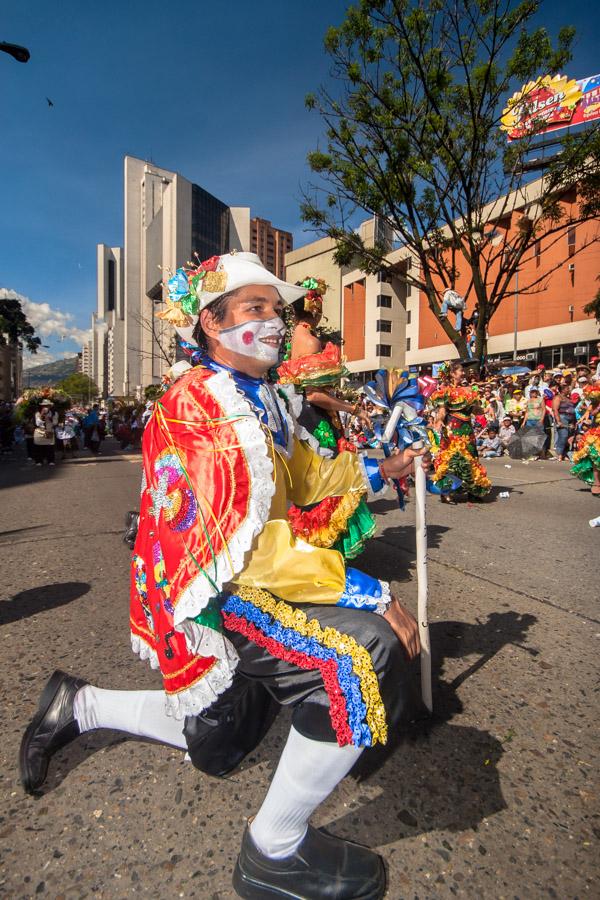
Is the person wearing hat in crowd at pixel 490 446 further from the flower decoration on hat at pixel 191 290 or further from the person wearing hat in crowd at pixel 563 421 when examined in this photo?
the flower decoration on hat at pixel 191 290

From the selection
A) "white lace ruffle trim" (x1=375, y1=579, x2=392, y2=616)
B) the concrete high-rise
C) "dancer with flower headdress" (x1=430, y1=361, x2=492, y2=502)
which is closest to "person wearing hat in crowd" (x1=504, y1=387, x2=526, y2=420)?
"dancer with flower headdress" (x1=430, y1=361, x2=492, y2=502)

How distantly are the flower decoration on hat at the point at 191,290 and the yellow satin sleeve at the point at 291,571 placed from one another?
2.97 ft

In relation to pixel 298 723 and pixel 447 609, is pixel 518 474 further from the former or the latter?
pixel 298 723

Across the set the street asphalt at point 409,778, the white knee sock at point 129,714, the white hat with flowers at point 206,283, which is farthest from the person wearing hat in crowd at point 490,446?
the white knee sock at point 129,714

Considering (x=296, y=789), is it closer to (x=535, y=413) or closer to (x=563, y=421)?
(x=563, y=421)

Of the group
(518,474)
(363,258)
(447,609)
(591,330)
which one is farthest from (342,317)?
(447,609)

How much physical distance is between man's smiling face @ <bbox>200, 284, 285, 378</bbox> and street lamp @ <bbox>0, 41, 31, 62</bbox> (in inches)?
348

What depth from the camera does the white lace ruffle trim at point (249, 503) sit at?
1.44 metres

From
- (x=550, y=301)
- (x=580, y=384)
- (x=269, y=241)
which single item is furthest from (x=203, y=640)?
(x=269, y=241)

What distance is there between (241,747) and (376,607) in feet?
3.17

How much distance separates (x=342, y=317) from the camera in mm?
57781

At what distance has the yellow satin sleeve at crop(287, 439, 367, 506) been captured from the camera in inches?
79.8

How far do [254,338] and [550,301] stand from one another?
116 feet

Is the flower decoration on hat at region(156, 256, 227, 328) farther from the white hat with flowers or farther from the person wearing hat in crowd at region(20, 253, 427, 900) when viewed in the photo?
the person wearing hat in crowd at region(20, 253, 427, 900)
